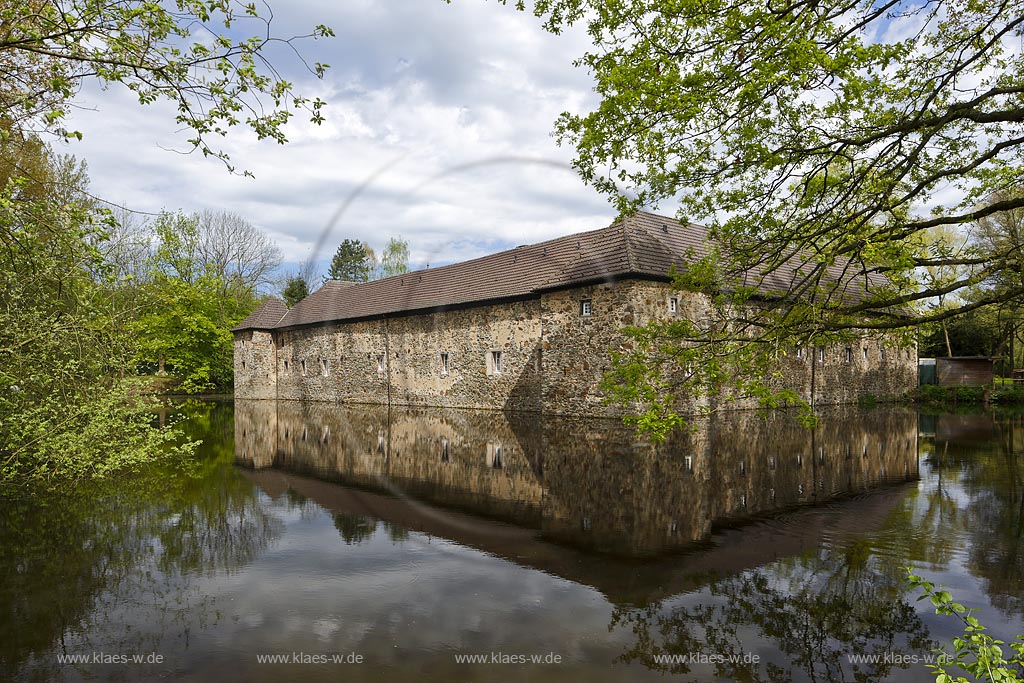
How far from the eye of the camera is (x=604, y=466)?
1058 cm

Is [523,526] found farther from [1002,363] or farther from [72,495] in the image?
[1002,363]

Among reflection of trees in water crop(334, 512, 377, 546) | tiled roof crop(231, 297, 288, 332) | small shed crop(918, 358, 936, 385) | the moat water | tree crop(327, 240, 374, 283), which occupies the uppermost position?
tree crop(327, 240, 374, 283)

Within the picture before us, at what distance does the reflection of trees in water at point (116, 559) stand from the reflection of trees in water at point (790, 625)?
3241 mm

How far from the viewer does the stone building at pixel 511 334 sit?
18656 millimetres

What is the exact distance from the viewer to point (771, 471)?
32.8 feet

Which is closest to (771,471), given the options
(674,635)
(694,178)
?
(694,178)

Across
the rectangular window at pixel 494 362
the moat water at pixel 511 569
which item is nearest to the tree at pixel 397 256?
the rectangular window at pixel 494 362

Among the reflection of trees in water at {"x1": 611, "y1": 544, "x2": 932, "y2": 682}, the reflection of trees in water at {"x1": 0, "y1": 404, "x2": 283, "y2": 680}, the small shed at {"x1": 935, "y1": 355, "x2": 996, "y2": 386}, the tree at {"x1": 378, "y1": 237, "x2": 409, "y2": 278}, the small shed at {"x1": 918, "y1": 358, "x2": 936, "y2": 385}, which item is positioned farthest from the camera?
the tree at {"x1": 378, "y1": 237, "x2": 409, "y2": 278}

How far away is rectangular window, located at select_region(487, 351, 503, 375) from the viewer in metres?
22.4

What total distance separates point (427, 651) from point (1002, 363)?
41.7 metres
